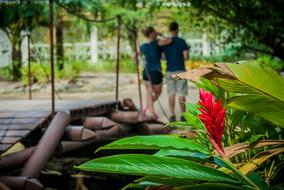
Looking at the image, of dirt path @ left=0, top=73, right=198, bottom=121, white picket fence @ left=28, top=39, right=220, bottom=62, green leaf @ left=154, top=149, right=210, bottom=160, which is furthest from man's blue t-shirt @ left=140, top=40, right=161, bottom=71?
white picket fence @ left=28, top=39, right=220, bottom=62

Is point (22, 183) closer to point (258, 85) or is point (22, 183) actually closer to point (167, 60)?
point (258, 85)

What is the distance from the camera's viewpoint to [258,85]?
1.71 metres

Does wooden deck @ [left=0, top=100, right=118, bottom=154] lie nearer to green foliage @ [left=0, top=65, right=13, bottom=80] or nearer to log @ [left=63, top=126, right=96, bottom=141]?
log @ [left=63, top=126, right=96, bottom=141]

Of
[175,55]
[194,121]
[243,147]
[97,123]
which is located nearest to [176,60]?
[175,55]

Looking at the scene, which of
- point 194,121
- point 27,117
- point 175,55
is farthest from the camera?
point 175,55

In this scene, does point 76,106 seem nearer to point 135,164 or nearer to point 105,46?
point 135,164

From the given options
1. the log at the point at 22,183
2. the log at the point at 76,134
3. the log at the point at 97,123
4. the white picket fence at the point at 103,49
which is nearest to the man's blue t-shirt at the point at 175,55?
the log at the point at 97,123

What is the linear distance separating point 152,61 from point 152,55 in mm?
94

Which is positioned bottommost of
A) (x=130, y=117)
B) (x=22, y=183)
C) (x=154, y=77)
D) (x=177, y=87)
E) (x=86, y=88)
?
(x=86, y=88)

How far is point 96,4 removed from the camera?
1812 cm

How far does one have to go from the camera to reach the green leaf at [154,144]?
178 cm

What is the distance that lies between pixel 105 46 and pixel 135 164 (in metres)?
23.0

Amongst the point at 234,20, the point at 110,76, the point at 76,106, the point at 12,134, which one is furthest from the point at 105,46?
the point at 12,134

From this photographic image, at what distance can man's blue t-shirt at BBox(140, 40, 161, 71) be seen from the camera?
343 inches
